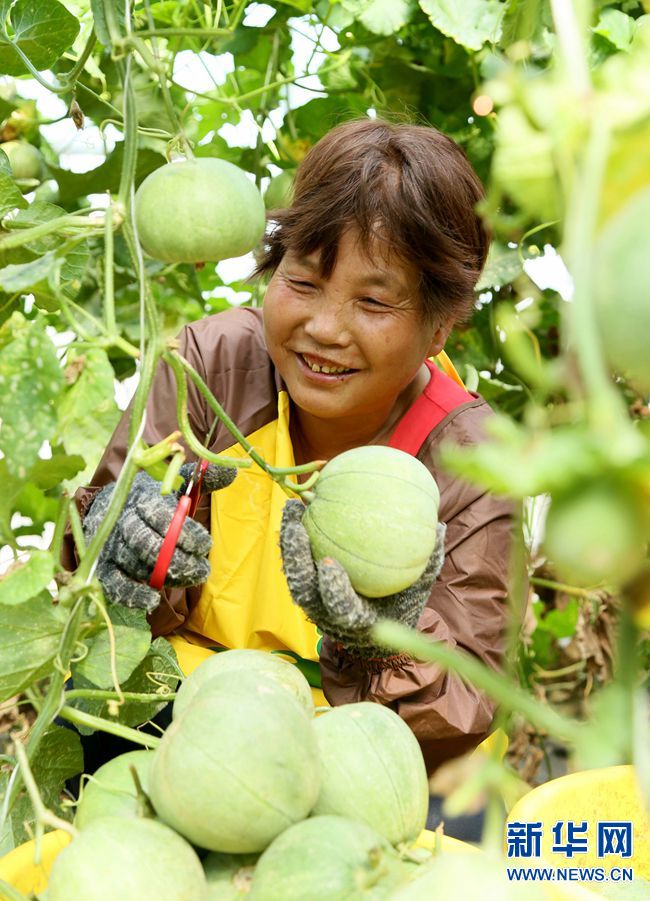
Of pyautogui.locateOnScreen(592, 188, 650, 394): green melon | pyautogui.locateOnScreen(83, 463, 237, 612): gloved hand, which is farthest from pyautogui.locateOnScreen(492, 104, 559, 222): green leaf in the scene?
pyautogui.locateOnScreen(83, 463, 237, 612): gloved hand

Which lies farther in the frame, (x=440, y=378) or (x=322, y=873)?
(x=440, y=378)

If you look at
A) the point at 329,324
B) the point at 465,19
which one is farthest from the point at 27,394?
the point at 465,19

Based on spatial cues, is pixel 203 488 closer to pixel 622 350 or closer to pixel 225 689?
pixel 225 689

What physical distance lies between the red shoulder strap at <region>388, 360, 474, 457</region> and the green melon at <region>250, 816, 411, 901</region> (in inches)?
40.5

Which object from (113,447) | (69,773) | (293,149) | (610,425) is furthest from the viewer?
(293,149)

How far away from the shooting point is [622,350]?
1.40 ft

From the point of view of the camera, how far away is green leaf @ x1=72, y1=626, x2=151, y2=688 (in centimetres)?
105

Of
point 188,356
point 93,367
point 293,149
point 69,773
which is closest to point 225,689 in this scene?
point 93,367

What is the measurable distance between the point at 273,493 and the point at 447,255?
53cm

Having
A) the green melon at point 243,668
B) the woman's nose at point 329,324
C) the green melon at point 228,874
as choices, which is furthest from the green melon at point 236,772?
the woman's nose at point 329,324

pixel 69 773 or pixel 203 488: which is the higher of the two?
pixel 203 488

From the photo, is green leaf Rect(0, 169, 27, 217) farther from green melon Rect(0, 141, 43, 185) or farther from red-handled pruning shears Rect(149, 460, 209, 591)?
green melon Rect(0, 141, 43, 185)

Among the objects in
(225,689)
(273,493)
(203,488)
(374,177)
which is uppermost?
(374,177)

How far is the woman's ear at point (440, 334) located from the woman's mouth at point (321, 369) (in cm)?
20
